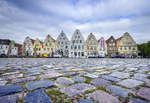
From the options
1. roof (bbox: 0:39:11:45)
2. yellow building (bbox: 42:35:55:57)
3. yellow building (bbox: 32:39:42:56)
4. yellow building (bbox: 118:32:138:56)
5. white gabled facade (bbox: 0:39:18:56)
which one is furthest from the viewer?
roof (bbox: 0:39:11:45)

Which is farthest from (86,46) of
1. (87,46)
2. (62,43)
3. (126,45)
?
(126,45)

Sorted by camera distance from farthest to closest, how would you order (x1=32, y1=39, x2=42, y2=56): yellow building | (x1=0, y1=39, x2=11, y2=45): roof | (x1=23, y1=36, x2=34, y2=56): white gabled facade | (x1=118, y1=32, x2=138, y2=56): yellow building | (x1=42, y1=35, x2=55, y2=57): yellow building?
(x1=0, y1=39, x2=11, y2=45): roof, (x1=23, y1=36, x2=34, y2=56): white gabled facade, (x1=32, y1=39, x2=42, y2=56): yellow building, (x1=42, y1=35, x2=55, y2=57): yellow building, (x1=118, y1=32, x2=138, y2=56): yellow building

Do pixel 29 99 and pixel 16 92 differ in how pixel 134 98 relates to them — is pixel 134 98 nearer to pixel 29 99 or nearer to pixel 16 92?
pixel 29 99

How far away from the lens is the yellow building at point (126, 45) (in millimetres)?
34344

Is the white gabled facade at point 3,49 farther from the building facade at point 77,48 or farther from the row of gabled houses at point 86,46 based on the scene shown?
the building facade at point 77,48

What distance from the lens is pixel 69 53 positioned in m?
32.5

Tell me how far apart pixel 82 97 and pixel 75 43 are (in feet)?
104

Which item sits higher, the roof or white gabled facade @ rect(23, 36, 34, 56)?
the roof

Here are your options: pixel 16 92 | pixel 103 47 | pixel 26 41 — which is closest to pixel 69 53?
pixel 103 47

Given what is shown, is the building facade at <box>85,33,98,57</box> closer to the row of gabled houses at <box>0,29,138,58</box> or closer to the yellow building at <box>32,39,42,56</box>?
the row of gabled houses at <box>0,29,138,58</box>

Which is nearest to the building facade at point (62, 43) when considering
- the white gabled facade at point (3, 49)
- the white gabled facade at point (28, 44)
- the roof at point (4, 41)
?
the white gabled facade at point (28, 44)

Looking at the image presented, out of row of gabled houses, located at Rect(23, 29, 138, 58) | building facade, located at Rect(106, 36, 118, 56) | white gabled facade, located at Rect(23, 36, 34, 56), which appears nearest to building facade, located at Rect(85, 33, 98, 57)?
row of gabled houses, located at Rect(23, 29, 138, 58)

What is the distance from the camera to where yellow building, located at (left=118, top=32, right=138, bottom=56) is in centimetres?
3434

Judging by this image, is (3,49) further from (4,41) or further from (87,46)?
(87,46)
